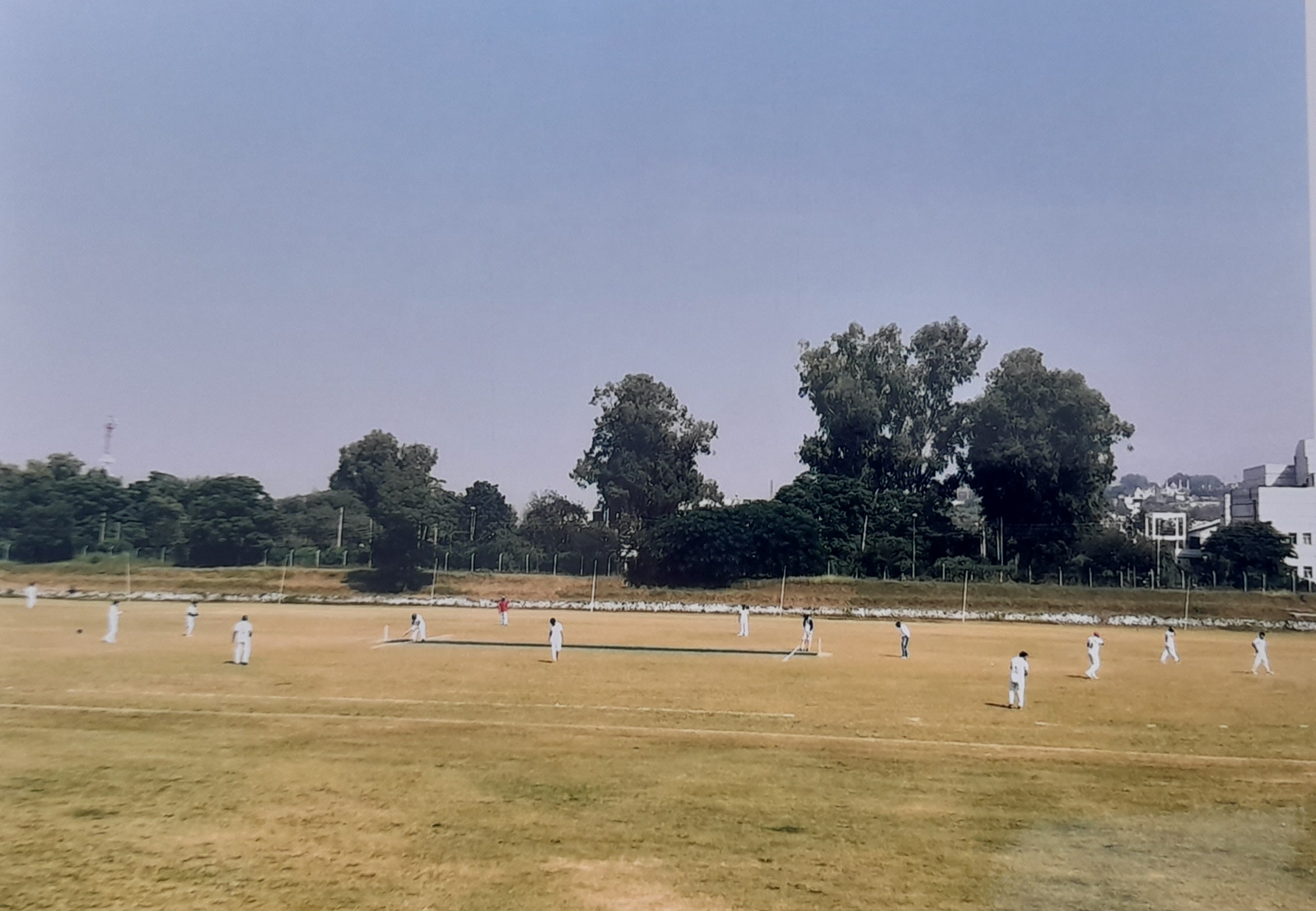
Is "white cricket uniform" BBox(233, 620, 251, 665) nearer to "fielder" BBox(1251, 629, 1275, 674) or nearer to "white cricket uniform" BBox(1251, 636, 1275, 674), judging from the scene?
"fielder" BBox(1251, 629, 1275, 674)

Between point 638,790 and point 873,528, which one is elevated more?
point 873,528

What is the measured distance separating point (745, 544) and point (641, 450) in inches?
919

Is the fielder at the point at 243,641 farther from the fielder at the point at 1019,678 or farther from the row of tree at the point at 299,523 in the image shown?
the row of tree at the point at 299,523

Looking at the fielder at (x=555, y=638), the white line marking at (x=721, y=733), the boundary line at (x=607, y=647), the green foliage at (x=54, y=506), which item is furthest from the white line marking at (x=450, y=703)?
the green foliage at (x=54, y=506)

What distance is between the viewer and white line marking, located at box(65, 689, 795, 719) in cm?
2198

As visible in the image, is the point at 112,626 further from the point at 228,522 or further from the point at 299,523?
the point at 299,523

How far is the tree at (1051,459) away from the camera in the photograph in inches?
2854

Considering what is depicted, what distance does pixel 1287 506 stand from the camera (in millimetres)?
60062

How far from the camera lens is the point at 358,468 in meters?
102

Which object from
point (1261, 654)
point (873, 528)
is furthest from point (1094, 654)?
point (873, 528)

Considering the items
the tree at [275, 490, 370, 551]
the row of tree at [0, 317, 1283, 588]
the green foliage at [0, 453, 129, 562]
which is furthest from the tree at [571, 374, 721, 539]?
the green foliage at [0, 453, 129, 562]

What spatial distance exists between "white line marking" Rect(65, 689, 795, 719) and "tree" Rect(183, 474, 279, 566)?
50.9 metres

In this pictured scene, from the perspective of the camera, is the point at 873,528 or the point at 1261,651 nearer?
the point at 1261,651

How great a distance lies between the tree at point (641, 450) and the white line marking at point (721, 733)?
2742 inches
